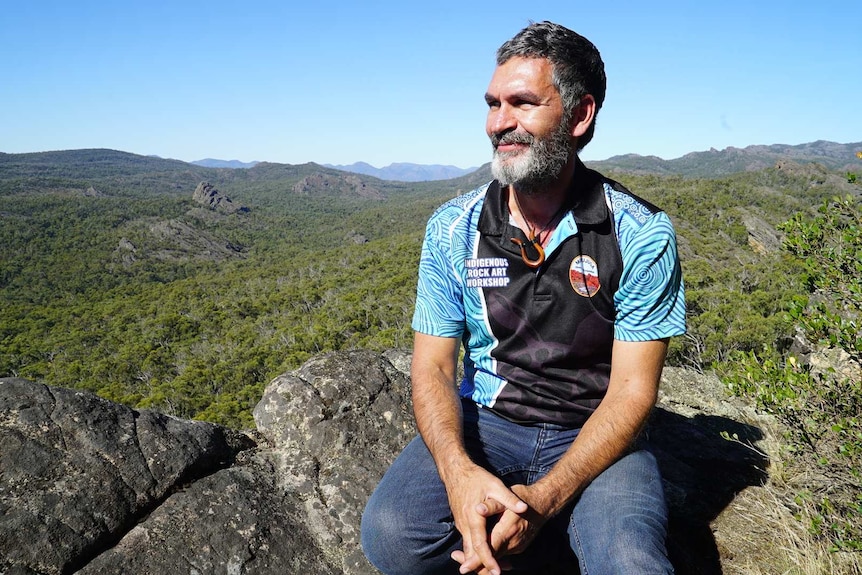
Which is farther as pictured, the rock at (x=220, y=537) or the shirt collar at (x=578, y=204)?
the shirt collar at (x=578, y=204)

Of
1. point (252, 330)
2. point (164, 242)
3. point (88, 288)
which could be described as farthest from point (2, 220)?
point (252, 330)

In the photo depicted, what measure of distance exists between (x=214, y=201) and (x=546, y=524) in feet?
466

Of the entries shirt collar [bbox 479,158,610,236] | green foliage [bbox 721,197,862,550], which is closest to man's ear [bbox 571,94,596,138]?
shirt collar [bbox 479,158,610,236]

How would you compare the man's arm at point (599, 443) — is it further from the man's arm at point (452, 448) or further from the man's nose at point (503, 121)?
the man's nose at point (503, 121)

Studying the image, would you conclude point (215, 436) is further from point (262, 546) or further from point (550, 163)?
point (550, 163)

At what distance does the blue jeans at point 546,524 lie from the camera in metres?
1.56

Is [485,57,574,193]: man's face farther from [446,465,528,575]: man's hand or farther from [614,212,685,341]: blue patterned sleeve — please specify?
[446,465,528,575]: man's hand

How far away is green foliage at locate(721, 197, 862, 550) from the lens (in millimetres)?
2092

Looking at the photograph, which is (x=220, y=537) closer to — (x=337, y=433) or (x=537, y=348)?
(x=337, y=433)

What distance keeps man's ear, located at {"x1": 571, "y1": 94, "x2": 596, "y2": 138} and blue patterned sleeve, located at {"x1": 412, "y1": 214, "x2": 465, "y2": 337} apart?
651 millimetres

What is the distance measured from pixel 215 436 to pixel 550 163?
204 cm

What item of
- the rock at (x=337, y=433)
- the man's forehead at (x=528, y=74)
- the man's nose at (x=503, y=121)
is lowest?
the rock at (x=337, y=433)

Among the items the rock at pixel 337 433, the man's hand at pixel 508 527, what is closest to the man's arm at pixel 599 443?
the man's hand at pixel 508 527

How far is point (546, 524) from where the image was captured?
1.82 meters
